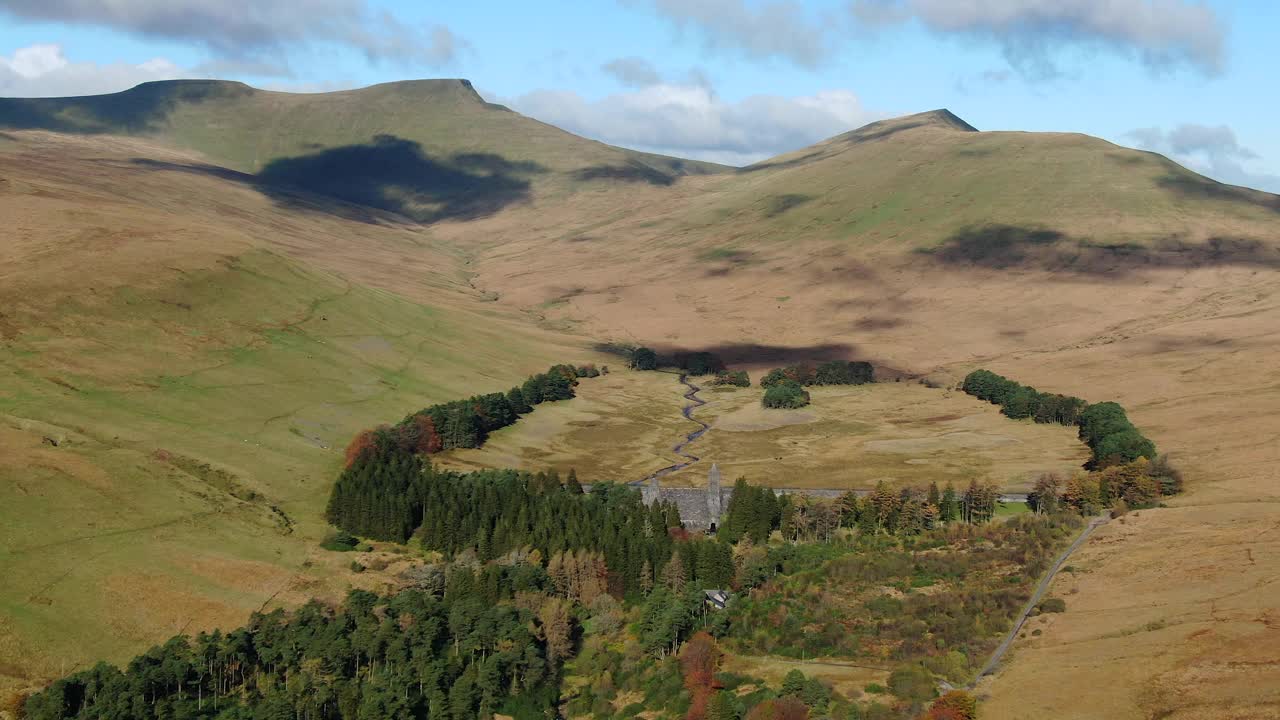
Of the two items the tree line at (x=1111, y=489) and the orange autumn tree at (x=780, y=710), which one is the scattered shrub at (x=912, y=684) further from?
the tree line at (x=1111, y=489)

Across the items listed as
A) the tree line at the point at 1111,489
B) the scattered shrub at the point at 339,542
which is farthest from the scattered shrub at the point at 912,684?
the scattered shrub at the point at 339,542

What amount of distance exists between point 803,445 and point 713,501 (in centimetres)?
4819

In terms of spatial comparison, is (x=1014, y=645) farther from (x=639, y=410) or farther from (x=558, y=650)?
(x=639, y=410)

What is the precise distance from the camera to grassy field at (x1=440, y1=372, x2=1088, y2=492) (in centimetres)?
14525

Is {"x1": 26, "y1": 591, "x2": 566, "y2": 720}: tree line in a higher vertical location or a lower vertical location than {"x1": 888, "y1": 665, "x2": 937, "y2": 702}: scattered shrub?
lower

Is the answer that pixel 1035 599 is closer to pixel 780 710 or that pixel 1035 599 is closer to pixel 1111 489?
pixel 780 710

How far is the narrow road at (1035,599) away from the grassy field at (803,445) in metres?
22.2

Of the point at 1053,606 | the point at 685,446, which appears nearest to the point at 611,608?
the point at 1053,606

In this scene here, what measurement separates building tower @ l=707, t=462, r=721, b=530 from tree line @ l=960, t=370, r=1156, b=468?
169 ft

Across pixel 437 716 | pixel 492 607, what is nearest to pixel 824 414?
pixel 492 607

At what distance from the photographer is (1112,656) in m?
75.1

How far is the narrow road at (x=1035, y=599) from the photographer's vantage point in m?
78.2

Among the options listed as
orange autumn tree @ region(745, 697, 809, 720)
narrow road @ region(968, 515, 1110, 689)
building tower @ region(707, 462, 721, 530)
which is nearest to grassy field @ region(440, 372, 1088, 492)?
building tower @ region(707, 462, 721, 530)

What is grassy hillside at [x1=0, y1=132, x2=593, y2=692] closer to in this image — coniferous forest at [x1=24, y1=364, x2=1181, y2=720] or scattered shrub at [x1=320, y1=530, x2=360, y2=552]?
scattered shrub at [x1=320, y1=530, x2=360, y2=552]
